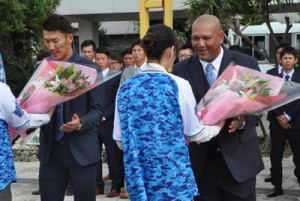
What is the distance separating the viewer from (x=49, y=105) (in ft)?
12.5

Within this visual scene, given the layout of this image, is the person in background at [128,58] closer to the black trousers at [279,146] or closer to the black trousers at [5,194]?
the black trousers at [279,146]

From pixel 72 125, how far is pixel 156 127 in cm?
102

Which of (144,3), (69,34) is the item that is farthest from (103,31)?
(69,34)

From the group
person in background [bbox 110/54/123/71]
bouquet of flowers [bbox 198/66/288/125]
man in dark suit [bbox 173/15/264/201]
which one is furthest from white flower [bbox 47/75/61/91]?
person in background [bbox 110/54/123/71]

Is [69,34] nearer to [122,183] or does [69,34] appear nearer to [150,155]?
[150,155]

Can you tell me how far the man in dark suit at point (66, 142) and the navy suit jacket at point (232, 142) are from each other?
31.8 inches

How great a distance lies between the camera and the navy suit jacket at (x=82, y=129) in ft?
13.0

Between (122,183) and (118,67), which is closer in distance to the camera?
(122,183)

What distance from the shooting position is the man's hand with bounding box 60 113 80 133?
148 inches

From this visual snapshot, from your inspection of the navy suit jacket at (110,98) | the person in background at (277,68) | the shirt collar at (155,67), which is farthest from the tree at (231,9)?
the shirt collar at (155,67)

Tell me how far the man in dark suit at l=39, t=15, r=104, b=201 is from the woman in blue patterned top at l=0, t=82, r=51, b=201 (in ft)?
1.41

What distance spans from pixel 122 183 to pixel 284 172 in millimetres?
2548

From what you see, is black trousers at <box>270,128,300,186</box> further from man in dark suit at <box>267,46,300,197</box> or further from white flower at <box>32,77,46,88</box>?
white flower at <box>32,77,46,88</box>

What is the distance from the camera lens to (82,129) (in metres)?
3.93
